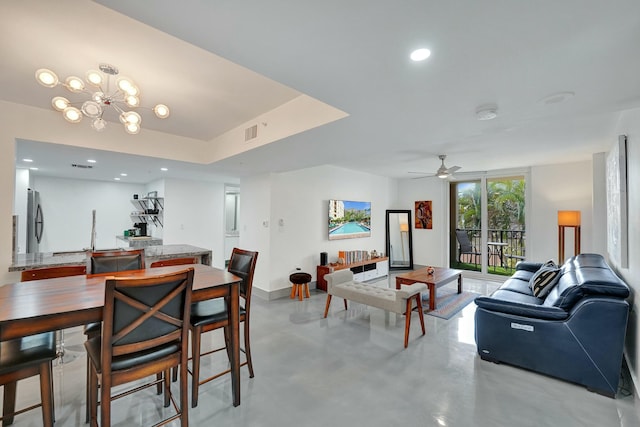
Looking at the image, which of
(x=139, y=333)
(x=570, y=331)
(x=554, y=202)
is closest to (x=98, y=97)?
(x=139, y=333)

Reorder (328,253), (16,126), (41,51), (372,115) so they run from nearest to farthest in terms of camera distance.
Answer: (41,51) < (372,115) < (16,126) < (328,253)

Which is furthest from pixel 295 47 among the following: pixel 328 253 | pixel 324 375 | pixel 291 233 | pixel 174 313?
pixel 328 253

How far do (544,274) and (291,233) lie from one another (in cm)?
384

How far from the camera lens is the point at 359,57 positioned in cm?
157

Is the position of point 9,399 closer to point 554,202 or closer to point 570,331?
point 570,331

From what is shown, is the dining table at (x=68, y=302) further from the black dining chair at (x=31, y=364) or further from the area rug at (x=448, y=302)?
the area rug at (x=448, y=302)

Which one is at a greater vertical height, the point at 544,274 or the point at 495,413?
the point at 544,274

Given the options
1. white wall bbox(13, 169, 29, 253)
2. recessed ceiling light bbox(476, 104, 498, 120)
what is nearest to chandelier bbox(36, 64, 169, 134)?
recessed ceiling light bbox(476, 104, 498, 120)

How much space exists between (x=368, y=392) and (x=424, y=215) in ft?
18.9

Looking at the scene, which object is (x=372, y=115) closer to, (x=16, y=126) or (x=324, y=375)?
(x=324, y=375)

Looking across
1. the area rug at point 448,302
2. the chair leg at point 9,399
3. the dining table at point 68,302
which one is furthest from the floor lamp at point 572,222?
the chair leg at point 9,399

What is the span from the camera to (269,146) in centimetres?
334

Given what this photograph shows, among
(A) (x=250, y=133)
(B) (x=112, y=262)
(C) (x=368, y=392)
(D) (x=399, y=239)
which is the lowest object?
(C) (x=368, y=392)

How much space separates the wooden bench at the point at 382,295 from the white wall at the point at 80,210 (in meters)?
5.98
